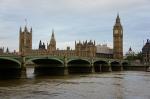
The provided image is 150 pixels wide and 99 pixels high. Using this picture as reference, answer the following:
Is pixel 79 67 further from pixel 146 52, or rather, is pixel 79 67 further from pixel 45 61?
pixel 146 52

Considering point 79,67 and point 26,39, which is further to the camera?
point 26,39

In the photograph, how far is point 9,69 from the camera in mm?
68125

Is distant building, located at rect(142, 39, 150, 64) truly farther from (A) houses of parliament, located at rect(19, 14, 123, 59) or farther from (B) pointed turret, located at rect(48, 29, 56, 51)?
(B) pointed turret, located at rect(48, 29, 56, 51)

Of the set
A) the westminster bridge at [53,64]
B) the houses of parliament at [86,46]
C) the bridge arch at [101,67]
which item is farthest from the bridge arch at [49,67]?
the houses of parliament at [86,46]

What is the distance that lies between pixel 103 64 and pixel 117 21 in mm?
71293

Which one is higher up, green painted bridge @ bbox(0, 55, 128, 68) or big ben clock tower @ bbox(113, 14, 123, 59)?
big ben clock tower @ bbox(113, 14, 123, 59)

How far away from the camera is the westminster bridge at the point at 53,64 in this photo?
65125 millimetres

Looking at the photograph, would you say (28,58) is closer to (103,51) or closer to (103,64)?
(103,64)

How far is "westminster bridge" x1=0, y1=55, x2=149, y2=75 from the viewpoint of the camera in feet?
214

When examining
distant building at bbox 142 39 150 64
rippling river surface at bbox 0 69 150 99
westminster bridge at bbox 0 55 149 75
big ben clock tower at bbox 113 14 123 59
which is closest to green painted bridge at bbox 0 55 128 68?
westminster bridge at bbox 0 55 149 75

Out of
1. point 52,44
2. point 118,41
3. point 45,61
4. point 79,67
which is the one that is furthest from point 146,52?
point 45,61

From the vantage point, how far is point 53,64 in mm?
82875

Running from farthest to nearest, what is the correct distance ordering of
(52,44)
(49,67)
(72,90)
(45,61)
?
(52,44) < (49,67) < (45,61) < (72,90)

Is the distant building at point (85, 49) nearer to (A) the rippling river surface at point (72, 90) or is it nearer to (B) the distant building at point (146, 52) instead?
(B) the distant building at point (146, 52)
